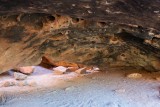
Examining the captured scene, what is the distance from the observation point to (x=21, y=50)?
100 inches

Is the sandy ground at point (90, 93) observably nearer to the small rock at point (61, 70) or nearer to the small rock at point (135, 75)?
the small rock at point (135, 75)

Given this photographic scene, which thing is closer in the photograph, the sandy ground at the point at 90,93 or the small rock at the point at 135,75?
the sandy ground at the point at 90,93

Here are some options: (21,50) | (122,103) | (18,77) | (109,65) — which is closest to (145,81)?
(109,65)

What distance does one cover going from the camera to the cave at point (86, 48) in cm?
171

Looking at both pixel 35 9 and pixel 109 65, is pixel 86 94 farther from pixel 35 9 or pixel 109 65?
pixel 35 9

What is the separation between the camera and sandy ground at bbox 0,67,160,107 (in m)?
2.67

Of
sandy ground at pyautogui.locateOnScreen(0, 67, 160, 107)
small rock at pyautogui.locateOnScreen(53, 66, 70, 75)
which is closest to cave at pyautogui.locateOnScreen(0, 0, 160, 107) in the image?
sandy ground at pyautogui.locateOnScreen(0, 67, 160, 107)

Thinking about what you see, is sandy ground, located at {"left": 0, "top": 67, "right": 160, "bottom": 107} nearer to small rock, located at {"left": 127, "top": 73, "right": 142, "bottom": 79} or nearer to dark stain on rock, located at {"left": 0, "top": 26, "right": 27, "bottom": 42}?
small rock, located at {"left": 127, "top": 73, "right": 142, "bottom": 79}

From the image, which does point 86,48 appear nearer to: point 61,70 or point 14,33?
point 14,33

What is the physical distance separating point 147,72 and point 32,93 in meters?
1.82

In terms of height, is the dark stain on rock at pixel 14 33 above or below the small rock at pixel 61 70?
above

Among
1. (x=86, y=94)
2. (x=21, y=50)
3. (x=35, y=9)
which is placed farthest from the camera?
(x=86, y=94)

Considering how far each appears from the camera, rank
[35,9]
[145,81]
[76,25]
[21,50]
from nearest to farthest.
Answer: [35,9]
[76,25]
[21,50]
[145,81]

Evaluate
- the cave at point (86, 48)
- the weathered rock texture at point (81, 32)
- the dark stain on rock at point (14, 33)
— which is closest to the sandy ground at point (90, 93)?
the cave at point (86, 48)
